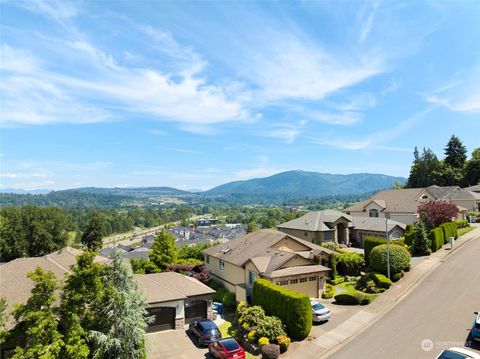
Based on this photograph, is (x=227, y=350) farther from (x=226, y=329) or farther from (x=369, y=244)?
(x=369, y=244)

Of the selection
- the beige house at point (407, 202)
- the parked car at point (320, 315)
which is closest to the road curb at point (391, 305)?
the parked car at point (320, 315)

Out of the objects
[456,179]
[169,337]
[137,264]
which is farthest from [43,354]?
[456,179]

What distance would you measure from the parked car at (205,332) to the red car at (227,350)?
195 centimetres

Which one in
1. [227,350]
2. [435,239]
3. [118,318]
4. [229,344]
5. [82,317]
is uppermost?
[435,239]

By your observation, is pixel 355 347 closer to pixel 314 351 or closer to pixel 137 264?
pixel 314 351

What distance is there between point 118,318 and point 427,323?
21245 mm

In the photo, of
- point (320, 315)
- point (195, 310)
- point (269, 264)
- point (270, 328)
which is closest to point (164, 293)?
point (195, 310)

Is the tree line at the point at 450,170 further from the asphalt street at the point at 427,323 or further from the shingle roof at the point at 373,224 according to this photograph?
the asphalt street at the point at 427,323

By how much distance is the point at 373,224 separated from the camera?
56375mm

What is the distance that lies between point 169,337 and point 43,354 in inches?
480

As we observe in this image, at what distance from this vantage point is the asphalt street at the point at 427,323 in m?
20.3

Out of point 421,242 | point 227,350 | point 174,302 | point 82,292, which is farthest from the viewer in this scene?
point 421,242

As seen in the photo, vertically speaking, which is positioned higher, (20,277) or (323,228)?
(323,228)

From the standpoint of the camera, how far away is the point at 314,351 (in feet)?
72.8
